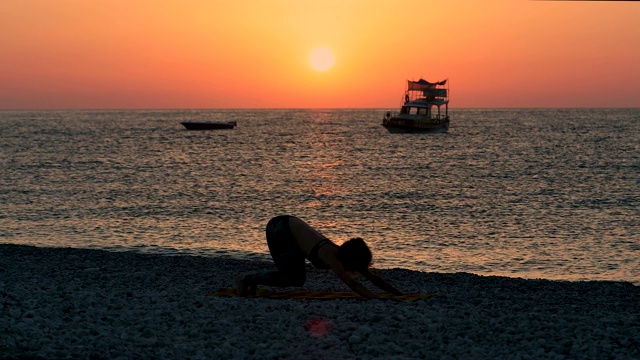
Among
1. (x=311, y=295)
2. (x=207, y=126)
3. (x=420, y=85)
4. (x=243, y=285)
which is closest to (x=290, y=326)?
(x=311, y=295)

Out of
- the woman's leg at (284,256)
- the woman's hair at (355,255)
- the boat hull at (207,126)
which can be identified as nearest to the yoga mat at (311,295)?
the woman's leg at (284,256)

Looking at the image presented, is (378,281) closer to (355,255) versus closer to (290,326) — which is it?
(355,255)


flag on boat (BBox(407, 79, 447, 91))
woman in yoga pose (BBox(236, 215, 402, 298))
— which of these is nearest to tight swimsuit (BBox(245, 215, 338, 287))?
woman in yoga pose (BBox(236, 215, 402, 298))

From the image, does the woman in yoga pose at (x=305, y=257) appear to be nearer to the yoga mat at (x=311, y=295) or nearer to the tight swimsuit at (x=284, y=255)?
the tight swimsuit at (x=284, y=255)

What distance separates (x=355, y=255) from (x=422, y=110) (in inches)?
3657

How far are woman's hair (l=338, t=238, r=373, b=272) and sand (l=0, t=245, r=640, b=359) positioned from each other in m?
0.57

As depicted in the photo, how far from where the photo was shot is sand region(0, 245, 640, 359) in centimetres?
755

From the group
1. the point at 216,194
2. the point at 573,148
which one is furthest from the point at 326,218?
the point at 573,148

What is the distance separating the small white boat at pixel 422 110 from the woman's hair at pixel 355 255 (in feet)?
282

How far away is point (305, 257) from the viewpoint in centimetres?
983

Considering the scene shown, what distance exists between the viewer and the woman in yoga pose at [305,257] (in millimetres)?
9047

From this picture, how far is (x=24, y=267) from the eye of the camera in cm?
1405

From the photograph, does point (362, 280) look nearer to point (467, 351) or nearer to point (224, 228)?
point (467, 351)

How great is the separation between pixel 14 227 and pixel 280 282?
54.4 feet
